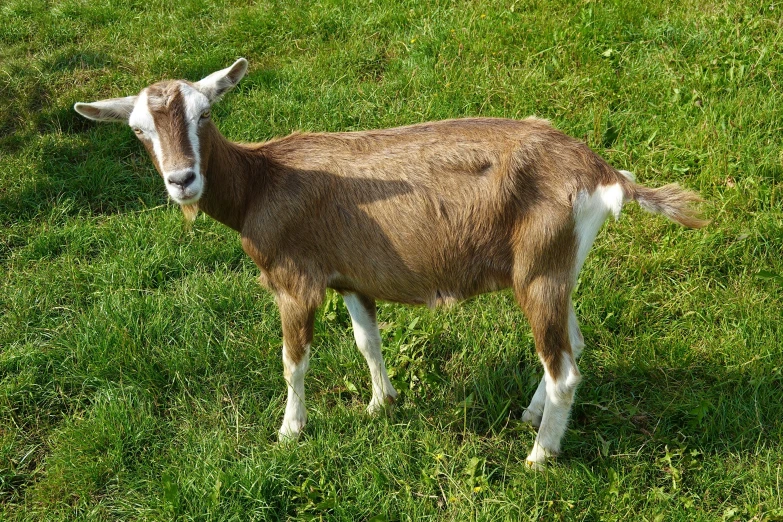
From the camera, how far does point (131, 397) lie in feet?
14.3

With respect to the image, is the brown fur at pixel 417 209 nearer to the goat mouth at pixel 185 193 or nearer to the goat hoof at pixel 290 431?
the goat mouth at pixel 185 193

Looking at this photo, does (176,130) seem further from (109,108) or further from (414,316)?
(414,316)

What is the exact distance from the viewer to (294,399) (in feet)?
13.5

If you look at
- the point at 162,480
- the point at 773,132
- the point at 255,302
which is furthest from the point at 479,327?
the point at 773,132

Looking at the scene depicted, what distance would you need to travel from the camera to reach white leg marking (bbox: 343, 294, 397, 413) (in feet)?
13.8

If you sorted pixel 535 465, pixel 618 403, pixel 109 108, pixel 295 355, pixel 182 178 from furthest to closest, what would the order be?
pixel 618 403, pixel 295 355, pixel 535 465, pixel 109 108, pixel 182 178

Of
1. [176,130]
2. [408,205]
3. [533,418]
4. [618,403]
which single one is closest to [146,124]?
[176,130]

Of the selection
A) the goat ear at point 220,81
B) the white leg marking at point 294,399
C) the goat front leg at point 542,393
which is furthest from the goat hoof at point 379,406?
the goat ear at point 220,81

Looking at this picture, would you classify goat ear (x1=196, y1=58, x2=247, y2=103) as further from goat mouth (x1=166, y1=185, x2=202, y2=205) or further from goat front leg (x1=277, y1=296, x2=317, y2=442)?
goat front leg (x1=277, y1=296, x2=317, y2=442)

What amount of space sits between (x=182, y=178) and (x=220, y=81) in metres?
0.65

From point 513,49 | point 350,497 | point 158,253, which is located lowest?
point 350,497

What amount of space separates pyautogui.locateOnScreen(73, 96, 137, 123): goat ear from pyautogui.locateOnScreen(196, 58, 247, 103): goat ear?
0.34 m

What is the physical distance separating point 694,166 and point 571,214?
2209 millimetres

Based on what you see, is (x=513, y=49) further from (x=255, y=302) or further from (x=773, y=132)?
(x=255, y=302)
